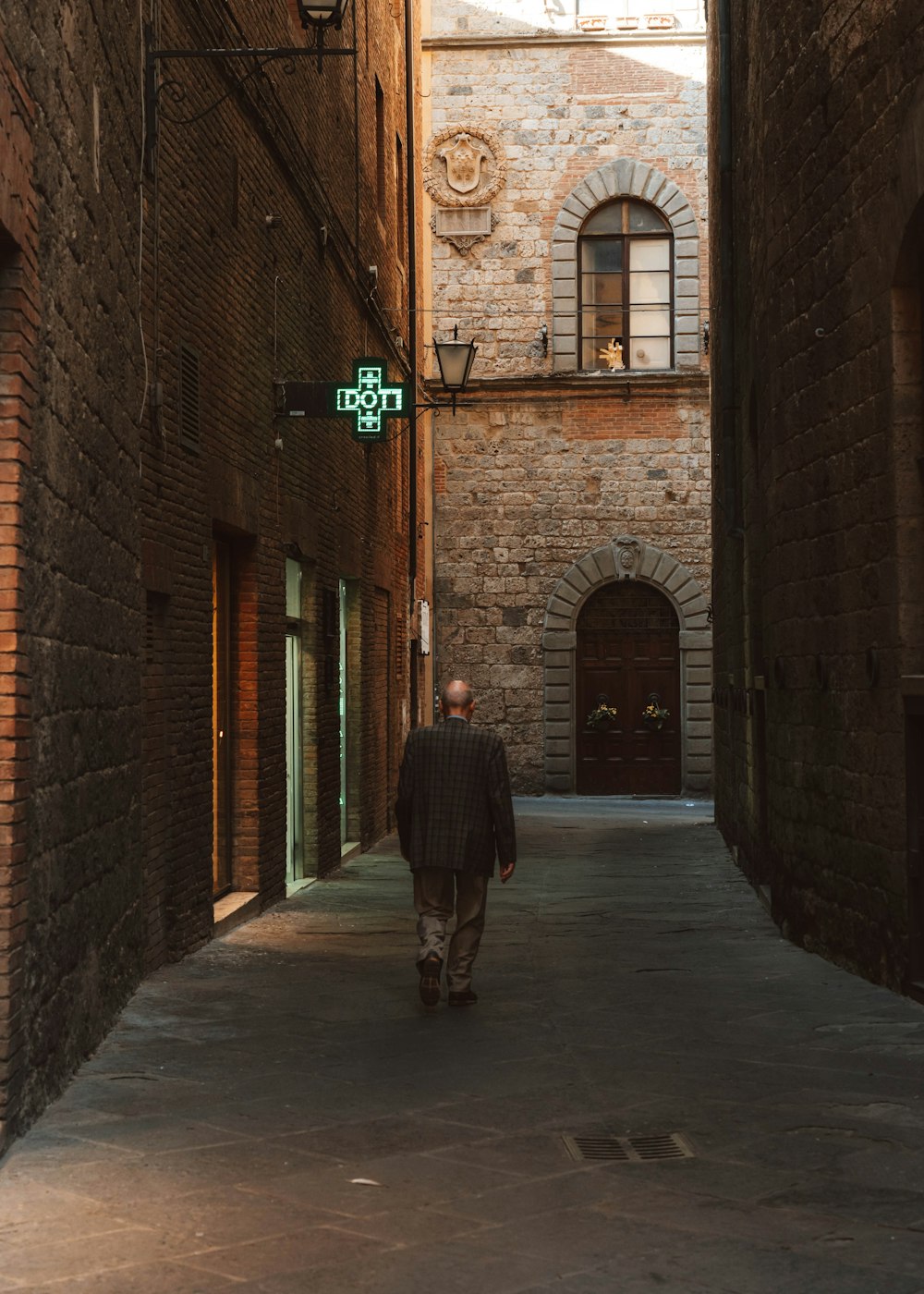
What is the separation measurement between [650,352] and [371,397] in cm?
1219

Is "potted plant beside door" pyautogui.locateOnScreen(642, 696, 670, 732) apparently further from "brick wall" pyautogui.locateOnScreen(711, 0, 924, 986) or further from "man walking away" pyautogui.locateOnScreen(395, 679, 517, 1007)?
"man walking away" pyautogui.locateOnScreen(395, 679, 517, 1007)

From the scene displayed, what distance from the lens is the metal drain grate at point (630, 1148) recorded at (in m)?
5.10

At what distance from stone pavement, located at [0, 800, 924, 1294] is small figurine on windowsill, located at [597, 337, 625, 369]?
50.9 ft

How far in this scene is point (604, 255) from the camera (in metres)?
24.1

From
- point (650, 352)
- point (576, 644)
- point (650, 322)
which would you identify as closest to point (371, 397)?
point (576, 644)

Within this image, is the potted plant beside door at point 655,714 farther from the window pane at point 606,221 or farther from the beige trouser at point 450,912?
the beige trouser at point 450,912

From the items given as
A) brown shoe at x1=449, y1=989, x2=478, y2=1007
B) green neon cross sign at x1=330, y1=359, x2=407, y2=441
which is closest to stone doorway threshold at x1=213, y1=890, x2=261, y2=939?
brown shoe at x1=449, y1=989, x2=478, y2=1007

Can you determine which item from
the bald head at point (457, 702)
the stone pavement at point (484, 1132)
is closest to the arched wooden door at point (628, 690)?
the stone pavement at point (484, 1132)

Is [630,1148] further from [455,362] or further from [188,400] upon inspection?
[455,362]

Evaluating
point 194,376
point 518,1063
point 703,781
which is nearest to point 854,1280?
point 518,1063

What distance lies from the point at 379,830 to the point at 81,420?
11.4 m

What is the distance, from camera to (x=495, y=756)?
811 cm

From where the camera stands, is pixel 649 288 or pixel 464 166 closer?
pixel 649 288

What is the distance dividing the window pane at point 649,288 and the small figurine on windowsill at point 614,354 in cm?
63
